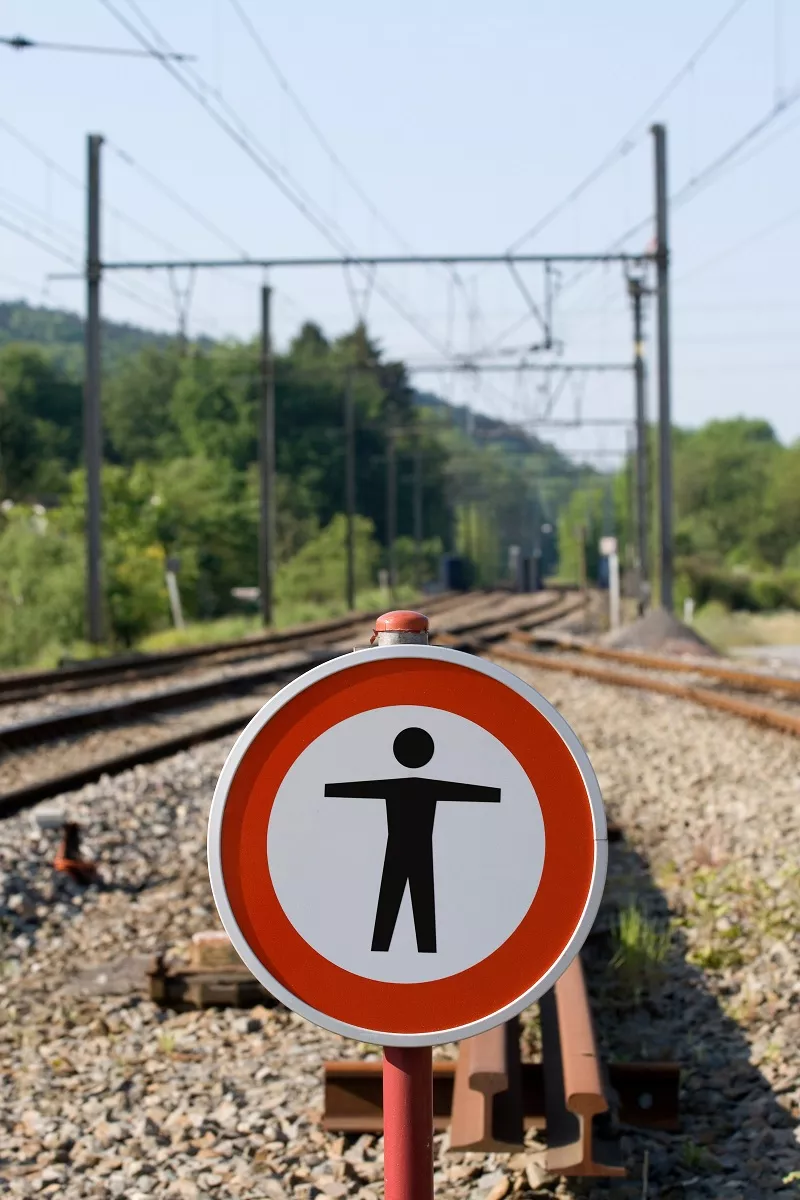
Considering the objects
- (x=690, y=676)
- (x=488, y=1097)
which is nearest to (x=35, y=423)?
(x=690, y=676)

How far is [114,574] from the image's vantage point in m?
35.0

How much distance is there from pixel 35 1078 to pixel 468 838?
3276mm

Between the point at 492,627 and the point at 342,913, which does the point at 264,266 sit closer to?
the point at 492,627

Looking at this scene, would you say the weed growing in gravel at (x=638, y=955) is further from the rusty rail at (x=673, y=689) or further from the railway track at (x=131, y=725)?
the rusty rail at (x=673, y=689)

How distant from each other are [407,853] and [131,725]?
12.8 m

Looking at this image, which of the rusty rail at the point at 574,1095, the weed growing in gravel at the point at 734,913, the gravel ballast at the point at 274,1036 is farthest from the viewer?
the weed growing in gravel at the point at 734,913

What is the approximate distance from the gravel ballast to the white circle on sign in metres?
1.81

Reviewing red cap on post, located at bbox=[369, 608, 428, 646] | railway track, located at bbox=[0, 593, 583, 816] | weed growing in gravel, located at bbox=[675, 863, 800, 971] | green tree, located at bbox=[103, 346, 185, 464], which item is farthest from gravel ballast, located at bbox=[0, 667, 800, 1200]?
green tree, located at bbox=[103, 346, 185, 464]

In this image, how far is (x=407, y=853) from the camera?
6.70 ft

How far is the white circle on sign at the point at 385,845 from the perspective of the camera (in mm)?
2037

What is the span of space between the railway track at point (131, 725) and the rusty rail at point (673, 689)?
312 cm

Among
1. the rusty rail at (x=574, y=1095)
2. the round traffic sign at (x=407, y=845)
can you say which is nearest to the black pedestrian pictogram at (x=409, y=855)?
the round traffic sign at (x=407, y=845)

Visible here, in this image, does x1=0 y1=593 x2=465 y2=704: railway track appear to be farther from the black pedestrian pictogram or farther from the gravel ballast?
the black pedestrian pictogram

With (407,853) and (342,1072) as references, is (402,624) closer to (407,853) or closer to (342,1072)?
(407,853)
